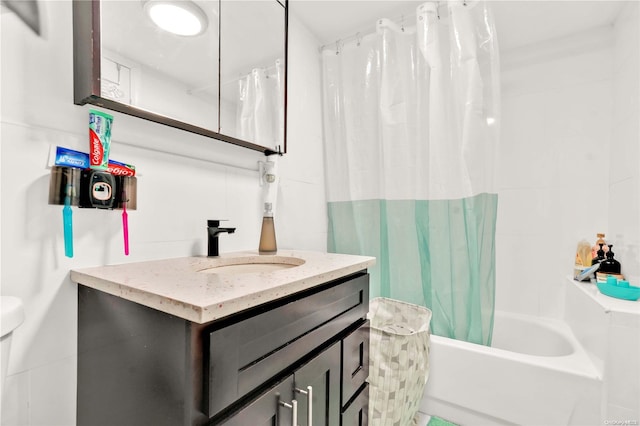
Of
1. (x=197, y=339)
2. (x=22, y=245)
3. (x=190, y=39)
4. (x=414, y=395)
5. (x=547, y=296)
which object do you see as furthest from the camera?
(x=547, y=296)

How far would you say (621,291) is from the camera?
3.87 ft

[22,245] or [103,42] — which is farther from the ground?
[103,42]

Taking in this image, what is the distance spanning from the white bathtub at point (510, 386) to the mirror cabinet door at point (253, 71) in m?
1.26

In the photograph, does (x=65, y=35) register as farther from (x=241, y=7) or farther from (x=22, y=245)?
(x=241, y=7)

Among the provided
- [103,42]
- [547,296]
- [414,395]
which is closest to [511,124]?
[547,296]

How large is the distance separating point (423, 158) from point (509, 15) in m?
0.84

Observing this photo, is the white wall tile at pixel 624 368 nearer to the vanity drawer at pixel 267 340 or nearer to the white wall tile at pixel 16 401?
the vanity drawer at pixel 267 340

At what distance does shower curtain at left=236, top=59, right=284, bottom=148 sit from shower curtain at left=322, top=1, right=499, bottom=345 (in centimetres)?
49

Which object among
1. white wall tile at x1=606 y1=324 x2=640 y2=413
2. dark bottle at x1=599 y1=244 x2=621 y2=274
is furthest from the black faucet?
dark bottle at x1=599 y1=244 x2=621 y2=274

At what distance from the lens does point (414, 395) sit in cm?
123

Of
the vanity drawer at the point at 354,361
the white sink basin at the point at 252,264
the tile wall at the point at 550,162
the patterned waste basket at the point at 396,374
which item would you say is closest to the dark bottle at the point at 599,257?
the tile wall at the point at 550,162

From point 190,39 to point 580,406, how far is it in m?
1.93

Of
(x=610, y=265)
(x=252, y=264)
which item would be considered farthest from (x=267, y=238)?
(x=610, y=265)

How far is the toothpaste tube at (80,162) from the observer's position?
2.25 feet
